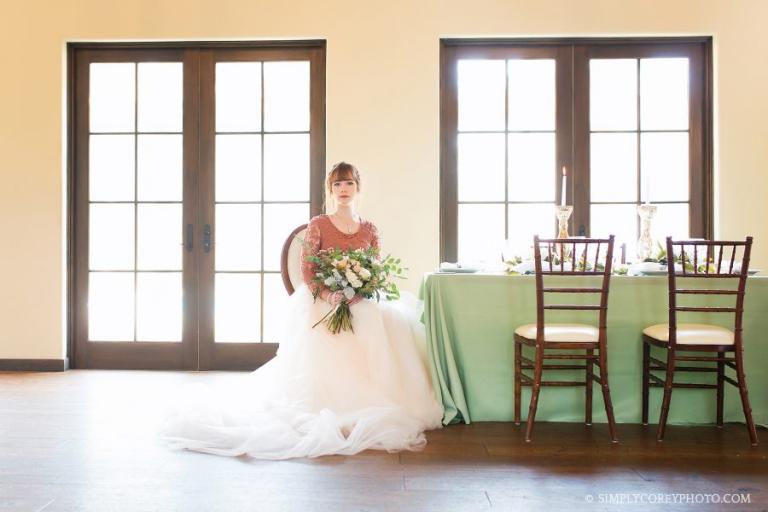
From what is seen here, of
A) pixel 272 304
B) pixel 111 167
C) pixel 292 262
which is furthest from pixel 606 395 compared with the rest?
pixel 111 167

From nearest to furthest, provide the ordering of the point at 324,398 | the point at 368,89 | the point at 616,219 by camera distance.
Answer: the point at 324,398 → the point at 368,89 → the point at 616,219

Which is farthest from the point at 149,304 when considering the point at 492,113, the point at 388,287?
the point at 492,113

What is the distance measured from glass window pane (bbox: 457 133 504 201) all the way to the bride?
1407 mm

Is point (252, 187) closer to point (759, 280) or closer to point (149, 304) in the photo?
point (149, 304)

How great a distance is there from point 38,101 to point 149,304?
6.08ft

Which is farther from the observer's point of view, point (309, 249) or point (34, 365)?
point (34, 365)

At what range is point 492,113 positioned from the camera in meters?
4.80

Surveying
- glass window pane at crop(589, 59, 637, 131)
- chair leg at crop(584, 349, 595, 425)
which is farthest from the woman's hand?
glass window pane at crop(589, 59, 637, 131)

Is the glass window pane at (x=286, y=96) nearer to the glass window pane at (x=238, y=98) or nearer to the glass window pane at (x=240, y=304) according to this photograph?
the glass window pane at (x=238, y=98)

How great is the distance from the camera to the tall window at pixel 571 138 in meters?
4.73

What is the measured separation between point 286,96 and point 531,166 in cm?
207

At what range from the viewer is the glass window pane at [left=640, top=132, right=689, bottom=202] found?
15.6 ft

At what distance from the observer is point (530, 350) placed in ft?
11.1

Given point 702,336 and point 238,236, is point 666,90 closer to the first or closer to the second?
point 702,336
